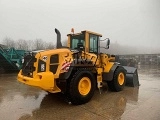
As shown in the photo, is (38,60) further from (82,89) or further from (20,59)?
(20,59)

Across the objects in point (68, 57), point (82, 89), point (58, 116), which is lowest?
point (58, 116)

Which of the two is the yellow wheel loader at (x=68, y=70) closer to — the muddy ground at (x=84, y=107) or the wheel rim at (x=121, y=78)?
the muddy ground at (x=84, y=107)

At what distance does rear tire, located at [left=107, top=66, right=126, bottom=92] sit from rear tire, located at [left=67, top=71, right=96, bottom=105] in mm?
1452

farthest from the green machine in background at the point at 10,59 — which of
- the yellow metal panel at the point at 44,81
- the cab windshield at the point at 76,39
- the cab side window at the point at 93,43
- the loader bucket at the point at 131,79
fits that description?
the yellow metal panel at the point at 44,81

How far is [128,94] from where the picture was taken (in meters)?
6.97

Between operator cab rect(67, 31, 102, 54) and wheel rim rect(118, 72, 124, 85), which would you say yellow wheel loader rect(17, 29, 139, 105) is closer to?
operator cab rect(67, 31, 102, 54)

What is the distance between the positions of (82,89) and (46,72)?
1223mm

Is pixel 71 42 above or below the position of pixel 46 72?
above

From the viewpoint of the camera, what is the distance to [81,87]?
5.84m

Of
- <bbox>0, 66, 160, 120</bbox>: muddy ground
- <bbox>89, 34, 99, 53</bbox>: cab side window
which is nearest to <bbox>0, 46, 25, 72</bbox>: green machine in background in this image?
<bbox>0, 66, 160, 120</bbox>: muddy ground

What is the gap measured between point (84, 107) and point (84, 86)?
0.71m

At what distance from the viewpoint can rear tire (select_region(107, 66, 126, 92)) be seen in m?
7.37

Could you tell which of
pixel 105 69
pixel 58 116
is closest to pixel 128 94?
pixel 105 69

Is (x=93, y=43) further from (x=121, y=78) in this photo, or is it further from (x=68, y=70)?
(x=68, y=70)
